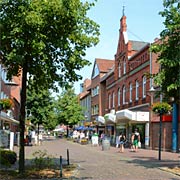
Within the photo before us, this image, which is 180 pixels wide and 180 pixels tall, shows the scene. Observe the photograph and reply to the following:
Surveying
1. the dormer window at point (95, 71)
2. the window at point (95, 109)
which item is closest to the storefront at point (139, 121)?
the window at point (95, 109)

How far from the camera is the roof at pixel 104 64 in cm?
6656

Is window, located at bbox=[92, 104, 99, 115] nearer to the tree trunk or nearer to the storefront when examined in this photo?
the storefront

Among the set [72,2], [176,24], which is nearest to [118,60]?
[176,24]

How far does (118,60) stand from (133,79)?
8.17 metres

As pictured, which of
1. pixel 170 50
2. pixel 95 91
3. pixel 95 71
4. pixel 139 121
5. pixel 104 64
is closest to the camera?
pixel 170 50

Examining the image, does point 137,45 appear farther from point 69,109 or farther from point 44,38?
point 44,38

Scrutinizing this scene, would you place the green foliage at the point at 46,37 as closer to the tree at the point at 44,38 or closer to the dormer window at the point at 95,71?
the tree at the point at 44,38

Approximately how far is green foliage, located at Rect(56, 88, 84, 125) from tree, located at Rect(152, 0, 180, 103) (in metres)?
53.0

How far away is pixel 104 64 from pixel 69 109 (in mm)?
9994

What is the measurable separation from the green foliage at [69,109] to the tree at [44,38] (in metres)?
55.2

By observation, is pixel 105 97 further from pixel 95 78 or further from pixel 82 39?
pixel 82 39

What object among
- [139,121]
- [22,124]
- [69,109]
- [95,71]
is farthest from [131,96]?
[22,124]

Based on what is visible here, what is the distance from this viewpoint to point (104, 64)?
226ft

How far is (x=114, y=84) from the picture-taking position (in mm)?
52719
